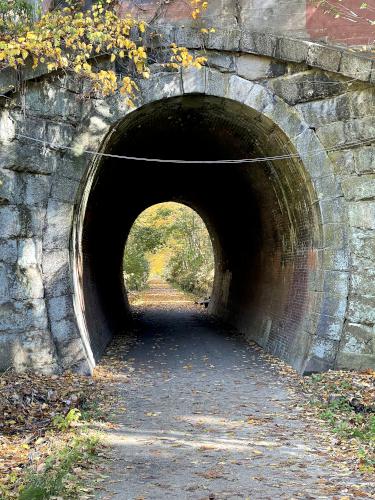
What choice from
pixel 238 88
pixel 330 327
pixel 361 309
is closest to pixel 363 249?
pixel 361 309

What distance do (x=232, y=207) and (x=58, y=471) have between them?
11470 mm

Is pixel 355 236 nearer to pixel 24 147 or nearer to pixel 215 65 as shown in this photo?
pixel 215 65

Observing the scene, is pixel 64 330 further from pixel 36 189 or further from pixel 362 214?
pixel 362 214

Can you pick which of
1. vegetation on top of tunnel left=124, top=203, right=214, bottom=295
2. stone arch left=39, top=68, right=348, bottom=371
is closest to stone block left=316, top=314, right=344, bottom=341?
stone arch left=39, top=68, right=348, bottom=371

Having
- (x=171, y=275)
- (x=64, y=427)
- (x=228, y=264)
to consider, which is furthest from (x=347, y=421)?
(x=171, y=275)

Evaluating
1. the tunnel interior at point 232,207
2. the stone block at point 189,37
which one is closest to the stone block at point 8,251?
the tunnel interior at point 232,207

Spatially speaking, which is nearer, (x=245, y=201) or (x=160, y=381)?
(x=160, y=381)

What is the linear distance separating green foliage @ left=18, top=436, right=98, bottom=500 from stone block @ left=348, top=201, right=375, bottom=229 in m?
5.37

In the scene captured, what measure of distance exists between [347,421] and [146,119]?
5.96m

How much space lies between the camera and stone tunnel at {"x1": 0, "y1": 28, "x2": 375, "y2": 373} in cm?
851

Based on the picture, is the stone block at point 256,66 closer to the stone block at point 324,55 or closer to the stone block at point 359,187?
the stone block at point 324,55

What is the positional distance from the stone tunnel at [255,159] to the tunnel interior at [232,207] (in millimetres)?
62

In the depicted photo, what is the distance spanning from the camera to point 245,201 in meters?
13.8

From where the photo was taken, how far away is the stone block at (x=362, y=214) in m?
9.17
